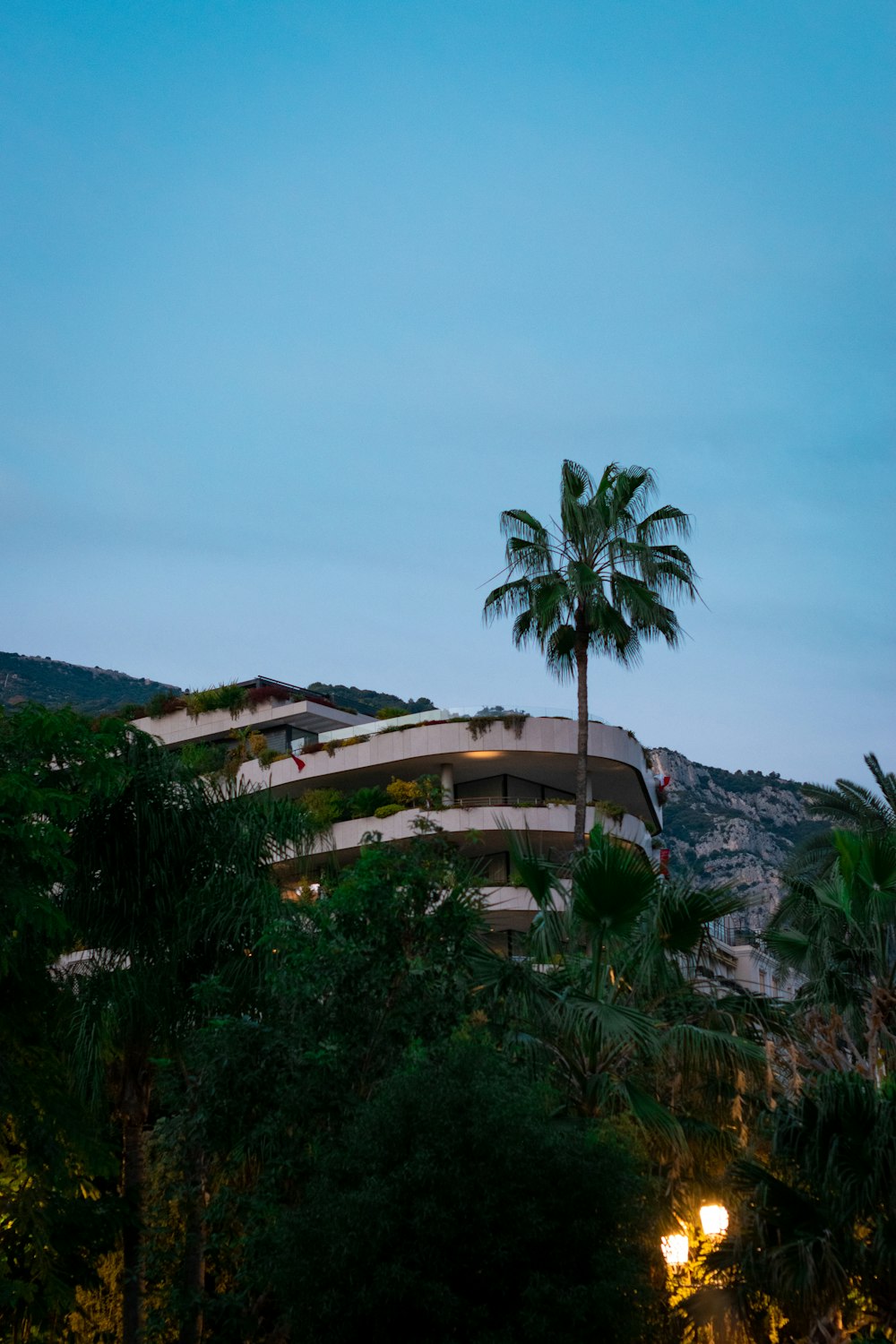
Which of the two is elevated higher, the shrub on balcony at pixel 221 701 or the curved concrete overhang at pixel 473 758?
the shrub on balcony at pixel 221 701

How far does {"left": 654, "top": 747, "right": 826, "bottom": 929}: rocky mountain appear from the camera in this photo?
9912 cm

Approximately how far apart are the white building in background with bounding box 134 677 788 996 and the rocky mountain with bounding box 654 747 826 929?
4738cm

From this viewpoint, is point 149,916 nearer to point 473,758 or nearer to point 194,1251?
point 194,1251

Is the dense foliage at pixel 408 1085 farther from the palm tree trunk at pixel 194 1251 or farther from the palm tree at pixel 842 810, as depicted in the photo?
the palm tree at pixel 842 810

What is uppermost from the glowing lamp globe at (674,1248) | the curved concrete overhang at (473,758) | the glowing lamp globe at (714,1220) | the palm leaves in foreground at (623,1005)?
the curved concrete overhang at (473,758)

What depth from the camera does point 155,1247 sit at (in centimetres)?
1908

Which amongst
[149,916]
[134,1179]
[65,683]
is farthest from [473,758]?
[65,683]

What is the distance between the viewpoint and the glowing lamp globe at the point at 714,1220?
52.1 feet

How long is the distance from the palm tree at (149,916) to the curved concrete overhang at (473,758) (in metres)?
24.4

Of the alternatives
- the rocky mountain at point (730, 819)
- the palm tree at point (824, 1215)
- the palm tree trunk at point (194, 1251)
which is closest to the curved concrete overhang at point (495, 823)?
the palm tree trunk at point (194, 1251)

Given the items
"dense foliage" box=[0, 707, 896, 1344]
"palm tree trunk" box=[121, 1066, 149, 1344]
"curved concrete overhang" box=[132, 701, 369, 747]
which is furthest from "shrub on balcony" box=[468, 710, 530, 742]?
"palm tree trunk" box=[121, 1066, 149, 1344]

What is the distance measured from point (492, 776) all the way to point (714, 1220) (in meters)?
32.0

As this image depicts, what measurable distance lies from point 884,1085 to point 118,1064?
12560 mm

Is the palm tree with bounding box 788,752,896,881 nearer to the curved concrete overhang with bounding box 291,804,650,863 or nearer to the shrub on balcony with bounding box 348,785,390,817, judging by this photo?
the curved concrete overhang with bounding box 291,804,650,863
